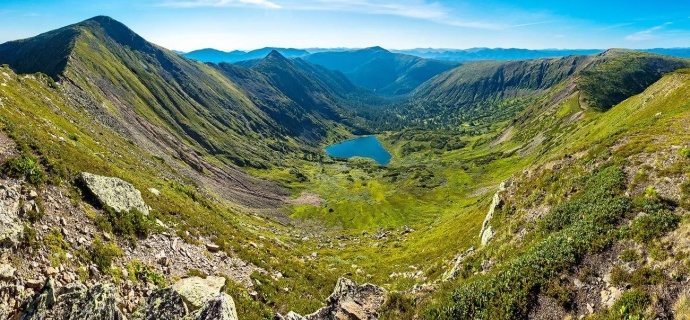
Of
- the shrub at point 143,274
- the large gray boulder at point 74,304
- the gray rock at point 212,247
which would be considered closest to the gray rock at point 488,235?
the gray rock at point 212,247

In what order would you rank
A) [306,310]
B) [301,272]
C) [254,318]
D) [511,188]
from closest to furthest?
[254,318] < [306,310] < [301,272] < [511,188]

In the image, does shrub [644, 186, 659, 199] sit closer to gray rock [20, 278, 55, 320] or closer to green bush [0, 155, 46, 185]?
gray rock [20, 278, 55, 320]

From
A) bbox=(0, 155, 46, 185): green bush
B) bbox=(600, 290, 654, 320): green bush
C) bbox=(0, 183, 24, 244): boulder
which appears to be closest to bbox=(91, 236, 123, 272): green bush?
bbox=(0, 183, 24, 244): boulder

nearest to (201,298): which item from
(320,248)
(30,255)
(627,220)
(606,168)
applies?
(30,255)

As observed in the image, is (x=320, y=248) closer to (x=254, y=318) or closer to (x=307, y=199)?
(x=254, y=318)

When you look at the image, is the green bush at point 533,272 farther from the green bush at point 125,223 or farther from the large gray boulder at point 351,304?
the green bush at point 125,223

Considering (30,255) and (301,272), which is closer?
(30,255)
